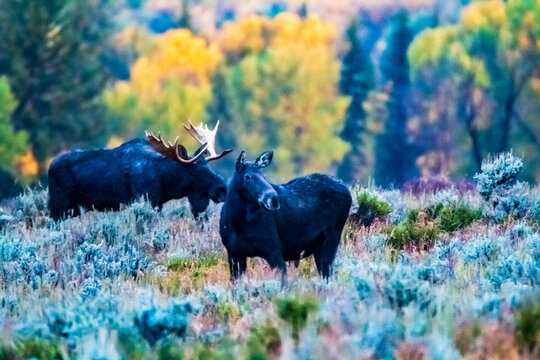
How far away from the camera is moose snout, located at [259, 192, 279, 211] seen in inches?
389

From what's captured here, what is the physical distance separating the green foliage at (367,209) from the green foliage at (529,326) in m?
6.45

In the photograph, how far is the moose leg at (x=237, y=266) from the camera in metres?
10.4

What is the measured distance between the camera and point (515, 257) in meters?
10.3

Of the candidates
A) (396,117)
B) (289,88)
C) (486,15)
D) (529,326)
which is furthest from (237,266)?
(289,88)

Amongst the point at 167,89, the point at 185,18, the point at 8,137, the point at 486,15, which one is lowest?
the point at 8,137

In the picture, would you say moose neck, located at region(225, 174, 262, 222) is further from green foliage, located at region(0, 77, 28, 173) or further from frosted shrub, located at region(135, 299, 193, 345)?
green foliage, located at region(0, 77, 28, 173)

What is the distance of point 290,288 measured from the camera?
938cm

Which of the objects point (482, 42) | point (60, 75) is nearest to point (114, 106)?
point (60, 75)

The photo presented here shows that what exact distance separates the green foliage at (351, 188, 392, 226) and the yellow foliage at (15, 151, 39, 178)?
43.4 m

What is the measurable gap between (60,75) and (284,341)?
55672 millimetres

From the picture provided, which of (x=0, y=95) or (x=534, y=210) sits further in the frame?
(x=0, y=95)

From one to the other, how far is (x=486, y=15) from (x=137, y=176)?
4684cm

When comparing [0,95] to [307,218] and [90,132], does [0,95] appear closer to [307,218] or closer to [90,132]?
[90,132]

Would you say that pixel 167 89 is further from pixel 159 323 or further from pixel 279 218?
pixel 159 323
